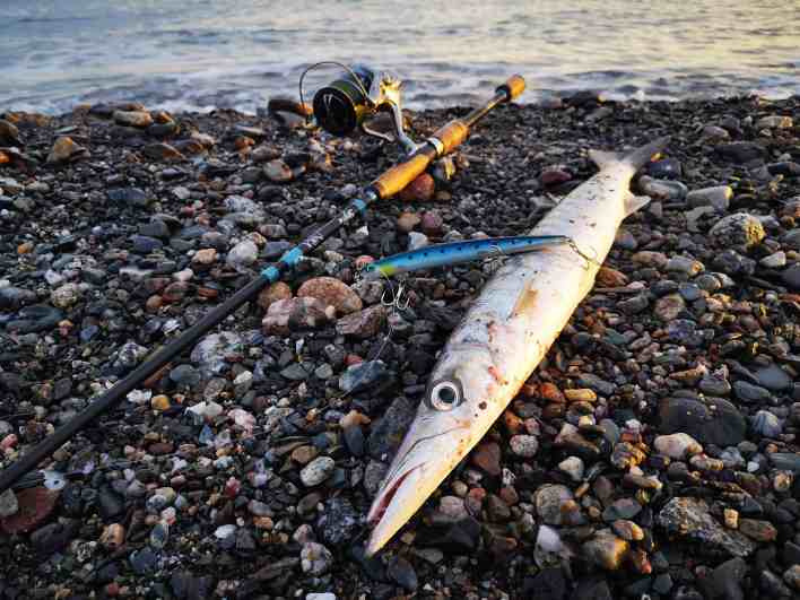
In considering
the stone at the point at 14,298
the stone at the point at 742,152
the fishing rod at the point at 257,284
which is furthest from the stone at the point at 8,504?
the stone at the point at 742,152

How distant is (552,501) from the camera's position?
2555 mm

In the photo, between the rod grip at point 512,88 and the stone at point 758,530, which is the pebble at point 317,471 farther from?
the rod grip at point 512,88

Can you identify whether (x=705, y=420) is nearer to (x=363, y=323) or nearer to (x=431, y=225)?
(x=363, y=323)

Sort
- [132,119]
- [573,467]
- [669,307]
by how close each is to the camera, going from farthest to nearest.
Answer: [132,119] → [669,307] → [573,467]

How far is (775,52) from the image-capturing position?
11.5 m

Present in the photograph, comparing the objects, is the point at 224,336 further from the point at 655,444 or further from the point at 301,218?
the point at 655,444

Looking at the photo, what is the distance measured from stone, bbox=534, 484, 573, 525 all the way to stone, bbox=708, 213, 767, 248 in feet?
9.24

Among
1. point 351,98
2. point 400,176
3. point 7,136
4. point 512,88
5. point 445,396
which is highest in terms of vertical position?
point 351,98

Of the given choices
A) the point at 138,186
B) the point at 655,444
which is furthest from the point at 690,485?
the point at 138,186

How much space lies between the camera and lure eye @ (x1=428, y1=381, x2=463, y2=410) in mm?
2717

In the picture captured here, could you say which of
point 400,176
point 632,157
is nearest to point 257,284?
point 400,176

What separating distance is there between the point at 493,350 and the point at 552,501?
0.82 m

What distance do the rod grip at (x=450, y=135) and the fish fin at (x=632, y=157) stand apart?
1347 mm

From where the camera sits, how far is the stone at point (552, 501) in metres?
2.50
